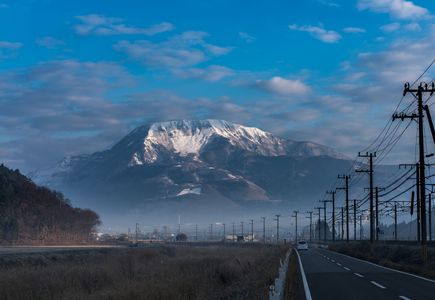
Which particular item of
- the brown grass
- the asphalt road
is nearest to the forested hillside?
the brown grass

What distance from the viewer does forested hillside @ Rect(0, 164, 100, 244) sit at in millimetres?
119375

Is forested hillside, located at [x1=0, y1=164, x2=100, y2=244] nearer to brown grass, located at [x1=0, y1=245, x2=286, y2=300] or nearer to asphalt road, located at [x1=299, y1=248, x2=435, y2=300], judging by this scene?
brown grass, located at [x1=0, y1=245, x2=286, y2=300]

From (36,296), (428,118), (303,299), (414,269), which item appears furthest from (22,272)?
(428,118)

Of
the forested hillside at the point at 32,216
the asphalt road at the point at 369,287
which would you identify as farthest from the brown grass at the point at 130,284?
the forested hillside at the point at 32,216

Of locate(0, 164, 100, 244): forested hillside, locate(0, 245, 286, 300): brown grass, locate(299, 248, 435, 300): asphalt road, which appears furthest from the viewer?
locate(0, 164, 100, 244): forested hillside

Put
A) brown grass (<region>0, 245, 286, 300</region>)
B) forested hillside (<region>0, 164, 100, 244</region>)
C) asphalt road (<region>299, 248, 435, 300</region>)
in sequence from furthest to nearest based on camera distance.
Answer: forested hillside (<region>0, 164, 100, 244</region>) < brown grass (<region>0, 245, 286, 300</region>) < asphalt road (<region>299, 248, 435, 300</region>)

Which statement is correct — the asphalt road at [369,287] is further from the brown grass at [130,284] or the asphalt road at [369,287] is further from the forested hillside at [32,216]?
the forested hillside at [32,216]

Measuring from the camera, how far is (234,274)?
3806cm

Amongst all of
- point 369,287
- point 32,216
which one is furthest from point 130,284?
point 32,216

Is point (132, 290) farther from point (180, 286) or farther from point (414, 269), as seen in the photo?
point (414, 269)

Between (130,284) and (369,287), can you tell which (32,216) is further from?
(369,287)

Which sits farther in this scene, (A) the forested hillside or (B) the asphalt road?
(A) the forested hillside

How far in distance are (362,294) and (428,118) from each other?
1988cm

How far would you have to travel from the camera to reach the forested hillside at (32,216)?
119375 millimetres
